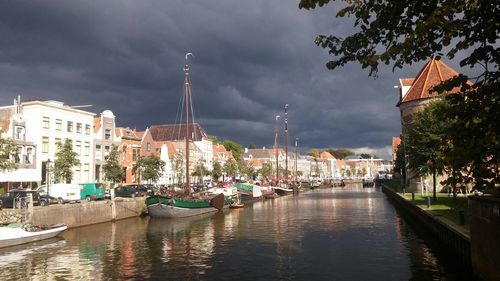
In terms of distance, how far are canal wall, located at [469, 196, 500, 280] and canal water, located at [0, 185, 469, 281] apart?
2656 mm

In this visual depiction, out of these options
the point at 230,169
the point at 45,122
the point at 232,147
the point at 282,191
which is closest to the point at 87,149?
the point at 45,122

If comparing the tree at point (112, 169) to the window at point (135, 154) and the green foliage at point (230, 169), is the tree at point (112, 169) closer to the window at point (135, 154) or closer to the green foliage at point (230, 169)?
the window at point (135, 154)

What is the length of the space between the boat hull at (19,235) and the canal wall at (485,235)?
2625cm

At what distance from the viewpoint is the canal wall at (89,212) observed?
36031mm

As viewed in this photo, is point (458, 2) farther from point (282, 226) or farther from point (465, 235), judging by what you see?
point (282, 226)

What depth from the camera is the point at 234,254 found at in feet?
86.0

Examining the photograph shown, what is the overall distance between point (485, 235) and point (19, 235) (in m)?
26.8

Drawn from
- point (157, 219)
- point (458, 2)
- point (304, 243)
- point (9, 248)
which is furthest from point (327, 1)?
point (157, 219)

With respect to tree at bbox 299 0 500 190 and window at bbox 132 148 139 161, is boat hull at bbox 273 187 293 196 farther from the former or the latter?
tree at bbox 299 0 500 190

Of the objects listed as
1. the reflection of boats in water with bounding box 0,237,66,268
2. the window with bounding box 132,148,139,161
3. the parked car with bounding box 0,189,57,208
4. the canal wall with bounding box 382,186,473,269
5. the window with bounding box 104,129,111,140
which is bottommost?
the reflection of boats in water with bounding box 0,237,66,268

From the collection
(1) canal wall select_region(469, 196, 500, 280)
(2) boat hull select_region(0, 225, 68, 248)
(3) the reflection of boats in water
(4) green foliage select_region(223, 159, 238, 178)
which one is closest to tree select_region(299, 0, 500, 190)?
(1) canal wall select_region(469, 196, 500, 280)

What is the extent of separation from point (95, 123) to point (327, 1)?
245 feet

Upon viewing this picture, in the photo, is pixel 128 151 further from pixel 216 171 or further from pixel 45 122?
pixel 216 171

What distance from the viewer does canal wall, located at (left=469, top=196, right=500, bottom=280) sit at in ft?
49.6
